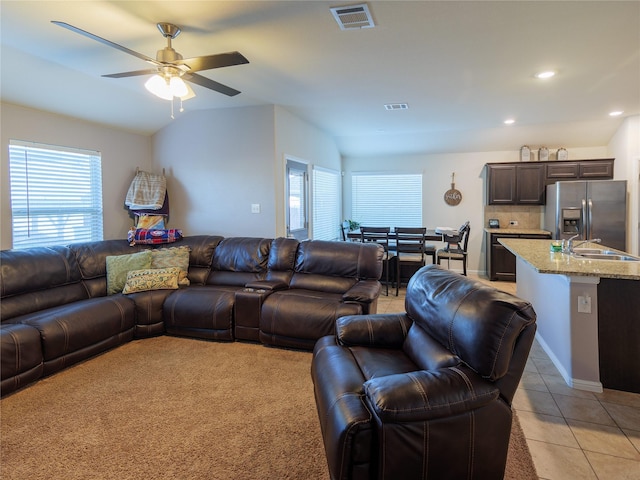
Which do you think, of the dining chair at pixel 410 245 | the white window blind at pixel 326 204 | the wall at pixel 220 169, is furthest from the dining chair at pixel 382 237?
the wall at pixel 220 169

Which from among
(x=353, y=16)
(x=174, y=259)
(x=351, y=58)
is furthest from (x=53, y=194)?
(x=353, y=16)

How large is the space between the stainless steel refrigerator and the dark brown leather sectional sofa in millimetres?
3606

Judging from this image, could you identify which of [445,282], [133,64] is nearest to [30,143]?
[133,64]

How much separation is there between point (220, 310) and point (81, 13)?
8.37 feet

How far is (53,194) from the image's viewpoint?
4.05 metres

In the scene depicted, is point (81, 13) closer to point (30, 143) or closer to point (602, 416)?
point (30, 143)

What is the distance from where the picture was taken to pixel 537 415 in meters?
2.35

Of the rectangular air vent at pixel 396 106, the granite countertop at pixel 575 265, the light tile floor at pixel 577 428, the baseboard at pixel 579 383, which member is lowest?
the light tile floor at pixel 577 428

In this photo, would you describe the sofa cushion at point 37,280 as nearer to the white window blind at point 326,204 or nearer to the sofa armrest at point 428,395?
the sofa armrest at point 428,395

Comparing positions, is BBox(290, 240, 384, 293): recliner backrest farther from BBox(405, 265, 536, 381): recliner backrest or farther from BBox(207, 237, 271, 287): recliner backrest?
BBox(405, 265, 536, 381): recliner backrest

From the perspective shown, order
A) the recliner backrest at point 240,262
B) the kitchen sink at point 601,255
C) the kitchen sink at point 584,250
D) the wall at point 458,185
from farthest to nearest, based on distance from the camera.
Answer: the wall at point 458,185 → the recliner backrest at point 240,262 → the kitchen sink at point 584,250 → the kitchen sink at point 601,255

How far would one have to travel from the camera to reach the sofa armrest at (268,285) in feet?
11.8

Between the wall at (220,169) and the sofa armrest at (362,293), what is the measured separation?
169cm

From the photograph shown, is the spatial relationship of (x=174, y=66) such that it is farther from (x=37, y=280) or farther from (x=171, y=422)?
(x=171, y=422)
